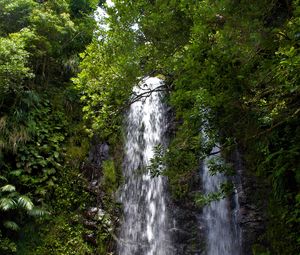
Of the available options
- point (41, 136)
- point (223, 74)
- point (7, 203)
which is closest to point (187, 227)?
point (7, 203)

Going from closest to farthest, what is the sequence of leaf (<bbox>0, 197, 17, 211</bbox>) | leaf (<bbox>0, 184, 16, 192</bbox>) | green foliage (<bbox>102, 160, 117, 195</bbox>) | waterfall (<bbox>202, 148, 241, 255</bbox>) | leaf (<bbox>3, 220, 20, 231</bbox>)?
1. leaf (<bbox>0, 197, 17, 211</bbox>)
2. leaf (<bbox>3, 220, 20, 231</bbox>)
3. leaf (<bbox>0, 184, 16, 192</bbox>)
4. waterfall (<bbox>202, 148, 241, 255</bbox>)
5. green foliage (<bbox>102, 160, 117, 195</bbox>)

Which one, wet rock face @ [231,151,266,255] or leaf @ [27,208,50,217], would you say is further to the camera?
wet rock face @ [231,151,266,255]

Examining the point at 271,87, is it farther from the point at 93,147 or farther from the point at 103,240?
the point at 93,147

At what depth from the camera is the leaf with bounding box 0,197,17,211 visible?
725 centimetres

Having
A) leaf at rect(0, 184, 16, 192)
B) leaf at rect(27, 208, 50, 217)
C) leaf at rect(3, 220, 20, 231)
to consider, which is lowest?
leaf at rect(3, 220, 20, 231)

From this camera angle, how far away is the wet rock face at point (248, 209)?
7.95 metres

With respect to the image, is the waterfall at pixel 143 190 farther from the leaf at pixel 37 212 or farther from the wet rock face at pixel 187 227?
the leaf at pixel 37 212

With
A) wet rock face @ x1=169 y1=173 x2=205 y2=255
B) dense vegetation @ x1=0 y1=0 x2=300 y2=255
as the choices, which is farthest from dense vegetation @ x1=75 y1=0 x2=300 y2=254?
wet rock face @ x1=169 y1=173 x2=205 y2=255

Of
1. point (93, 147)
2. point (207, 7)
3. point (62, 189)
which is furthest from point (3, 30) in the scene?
point (207, 7)

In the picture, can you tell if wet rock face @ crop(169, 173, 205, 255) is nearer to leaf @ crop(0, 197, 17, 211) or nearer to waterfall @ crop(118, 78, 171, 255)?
waterfall @ crop(118, 78, 171, 255)

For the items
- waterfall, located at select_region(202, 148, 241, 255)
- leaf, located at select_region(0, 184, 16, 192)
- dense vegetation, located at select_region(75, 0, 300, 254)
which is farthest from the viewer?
waterfall, located at select_region(202, 148, 241, 255)

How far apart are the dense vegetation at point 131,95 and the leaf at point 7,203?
0.10 ft

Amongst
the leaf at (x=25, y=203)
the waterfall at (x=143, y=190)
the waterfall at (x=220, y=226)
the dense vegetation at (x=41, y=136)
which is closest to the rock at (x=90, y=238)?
the dense vegetation at (x=41, y=136)

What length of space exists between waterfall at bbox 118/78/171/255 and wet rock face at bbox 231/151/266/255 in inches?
74.5
